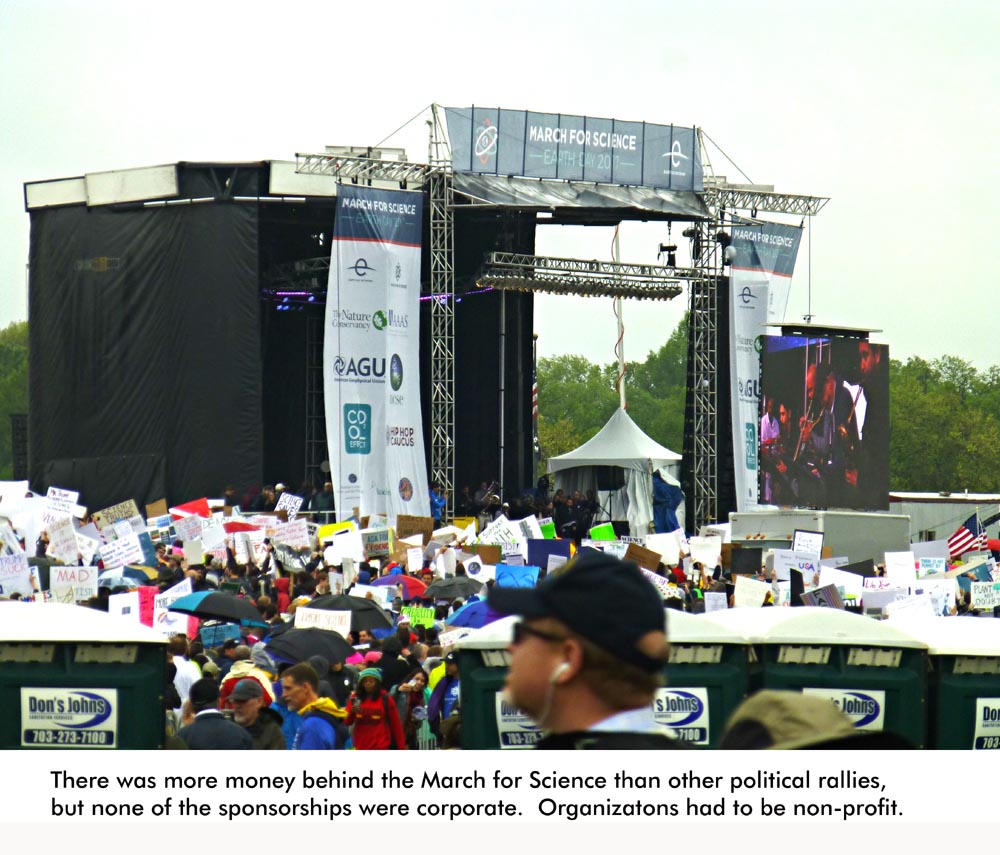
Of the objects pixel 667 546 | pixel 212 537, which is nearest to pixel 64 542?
pixel 212 537

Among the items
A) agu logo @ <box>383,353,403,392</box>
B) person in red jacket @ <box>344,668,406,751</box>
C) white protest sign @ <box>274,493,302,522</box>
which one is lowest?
person in red jacket @ <box>344,668,406,751</box>

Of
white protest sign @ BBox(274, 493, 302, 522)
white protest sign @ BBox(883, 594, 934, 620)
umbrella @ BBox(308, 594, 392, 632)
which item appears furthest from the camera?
white protest sign @ BBox(274, 493, 302, 522)

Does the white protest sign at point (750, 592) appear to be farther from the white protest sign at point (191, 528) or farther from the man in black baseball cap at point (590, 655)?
the man in black baseball cap at point (590, 655)

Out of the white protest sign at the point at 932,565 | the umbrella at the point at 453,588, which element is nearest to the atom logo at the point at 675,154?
the white protest sign at the point at 932,565

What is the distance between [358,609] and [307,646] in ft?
9.67

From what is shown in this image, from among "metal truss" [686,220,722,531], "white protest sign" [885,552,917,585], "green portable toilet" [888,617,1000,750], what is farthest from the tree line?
"green portable toilet" [888,617,1000,750]

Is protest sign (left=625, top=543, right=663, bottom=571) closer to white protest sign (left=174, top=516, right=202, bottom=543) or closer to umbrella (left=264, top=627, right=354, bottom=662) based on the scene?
white protest sign (left=174, top=516, right=202, bottom=543)

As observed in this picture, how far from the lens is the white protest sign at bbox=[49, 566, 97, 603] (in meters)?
15.8

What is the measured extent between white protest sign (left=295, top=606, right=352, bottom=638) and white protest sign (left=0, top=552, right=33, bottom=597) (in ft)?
12.5

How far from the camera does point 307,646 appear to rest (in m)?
11.2

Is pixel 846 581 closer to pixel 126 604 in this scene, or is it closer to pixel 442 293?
pixel 126 604

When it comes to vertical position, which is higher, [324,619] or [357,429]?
[357,429]

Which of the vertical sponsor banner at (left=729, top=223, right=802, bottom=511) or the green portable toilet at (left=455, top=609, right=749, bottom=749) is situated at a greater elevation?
the vertical sponsor banner at (left=729, top=223, right=802, bottom=511)
